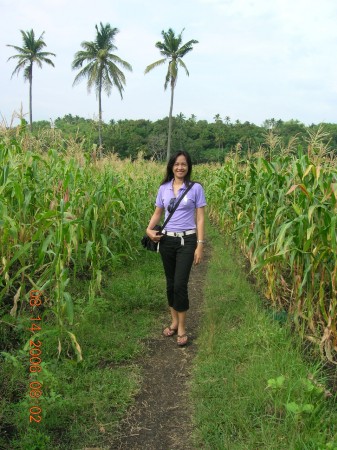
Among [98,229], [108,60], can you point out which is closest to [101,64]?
[108,60]

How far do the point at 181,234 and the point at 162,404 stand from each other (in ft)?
4.89

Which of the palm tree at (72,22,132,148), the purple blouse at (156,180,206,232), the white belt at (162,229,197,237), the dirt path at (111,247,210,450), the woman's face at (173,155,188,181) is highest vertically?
the palm tree at (72,22,132,148)

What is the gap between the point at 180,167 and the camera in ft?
11.5

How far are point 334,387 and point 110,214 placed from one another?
10.5ft

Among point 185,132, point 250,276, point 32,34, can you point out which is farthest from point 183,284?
point 185,132

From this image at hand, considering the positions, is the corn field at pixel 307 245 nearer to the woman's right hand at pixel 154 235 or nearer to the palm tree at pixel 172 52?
the woman's right hand at pixel 154 235

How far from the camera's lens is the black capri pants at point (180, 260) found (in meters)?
3.46

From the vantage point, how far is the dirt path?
227 centimetres

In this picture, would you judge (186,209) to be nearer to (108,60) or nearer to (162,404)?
(162,404)

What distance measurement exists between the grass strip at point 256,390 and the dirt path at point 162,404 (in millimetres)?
90

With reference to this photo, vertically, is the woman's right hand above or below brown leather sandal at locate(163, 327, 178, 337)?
above

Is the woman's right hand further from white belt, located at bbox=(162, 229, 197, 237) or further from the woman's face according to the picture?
the woman's face

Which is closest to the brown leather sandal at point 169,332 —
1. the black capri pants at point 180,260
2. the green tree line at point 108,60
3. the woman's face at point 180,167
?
the black capri pants at point 180,260

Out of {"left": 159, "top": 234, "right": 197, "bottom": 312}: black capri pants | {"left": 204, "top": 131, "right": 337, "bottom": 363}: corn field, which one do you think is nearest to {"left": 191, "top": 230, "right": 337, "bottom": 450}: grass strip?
{"left": 204, "top": 131, "right": 337, "bottom": 363}: corn field
